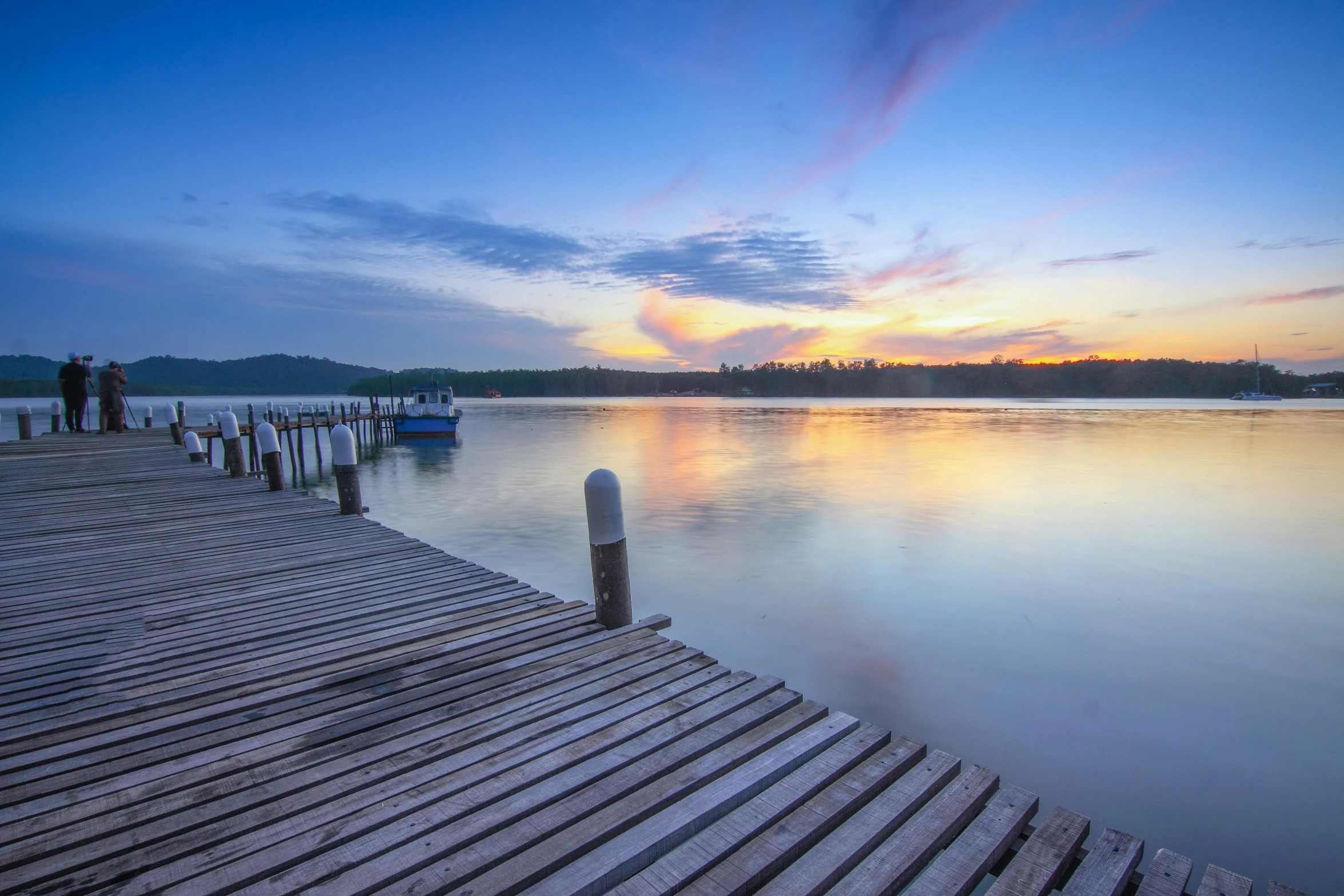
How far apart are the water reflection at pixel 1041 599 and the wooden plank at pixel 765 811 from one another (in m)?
2.71

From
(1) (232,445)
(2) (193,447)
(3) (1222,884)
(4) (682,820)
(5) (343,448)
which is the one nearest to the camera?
(3) (1222,884)

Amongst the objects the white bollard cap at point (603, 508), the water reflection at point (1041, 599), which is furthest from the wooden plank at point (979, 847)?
the white bollard cap at point (603, 508)

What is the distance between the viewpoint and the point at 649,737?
9.52ft

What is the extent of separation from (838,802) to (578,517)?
1290 cm

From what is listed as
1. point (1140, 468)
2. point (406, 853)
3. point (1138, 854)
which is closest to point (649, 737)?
point (406, 853)

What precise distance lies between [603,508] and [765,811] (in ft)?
8.28

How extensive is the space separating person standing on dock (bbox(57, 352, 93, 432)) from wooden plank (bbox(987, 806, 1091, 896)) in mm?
21120

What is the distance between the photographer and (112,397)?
17906 millimetres

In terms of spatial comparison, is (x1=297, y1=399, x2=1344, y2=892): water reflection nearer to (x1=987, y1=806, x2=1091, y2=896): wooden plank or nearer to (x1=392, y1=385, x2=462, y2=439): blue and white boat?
(x1=987, y1=806, x2=1091, y2=896): wooden plank

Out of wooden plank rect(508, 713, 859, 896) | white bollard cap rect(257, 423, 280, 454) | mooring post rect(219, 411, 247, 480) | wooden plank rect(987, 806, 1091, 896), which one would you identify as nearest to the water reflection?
wooden plank rect(987, 806, 1091, 896)

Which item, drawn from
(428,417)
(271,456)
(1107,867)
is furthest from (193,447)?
(428,417)

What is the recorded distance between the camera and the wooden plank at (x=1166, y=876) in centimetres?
218

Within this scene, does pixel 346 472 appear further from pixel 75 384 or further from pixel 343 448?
pixel 75 384

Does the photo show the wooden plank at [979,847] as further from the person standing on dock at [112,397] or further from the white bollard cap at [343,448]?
the person standing on dock at [112,397]
